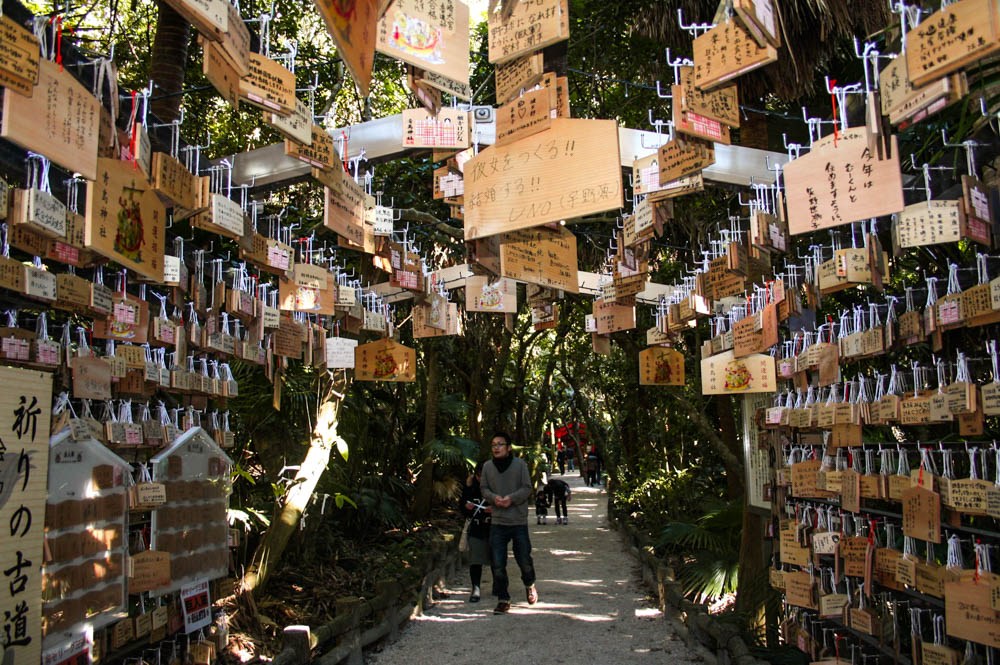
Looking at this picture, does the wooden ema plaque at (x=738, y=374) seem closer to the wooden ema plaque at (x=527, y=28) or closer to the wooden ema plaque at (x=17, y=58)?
the wooden ema plaque at (x=527, y=28)

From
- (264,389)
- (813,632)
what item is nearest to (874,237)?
(813,632)

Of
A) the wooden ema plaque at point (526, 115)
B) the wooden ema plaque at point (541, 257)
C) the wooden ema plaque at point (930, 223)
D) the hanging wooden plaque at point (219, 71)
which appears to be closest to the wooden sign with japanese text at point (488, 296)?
the wooden ema plaque at point (541, 257)

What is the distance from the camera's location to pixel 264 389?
307 inches

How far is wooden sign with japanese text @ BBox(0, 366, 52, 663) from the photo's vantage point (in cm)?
302

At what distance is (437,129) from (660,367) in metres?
4.13

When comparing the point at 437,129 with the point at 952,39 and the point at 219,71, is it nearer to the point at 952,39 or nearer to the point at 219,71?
the point at 219,71

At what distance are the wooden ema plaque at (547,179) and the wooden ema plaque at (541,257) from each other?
1.36ft

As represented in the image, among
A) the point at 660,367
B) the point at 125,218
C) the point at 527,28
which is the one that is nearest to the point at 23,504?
the point at 125,218

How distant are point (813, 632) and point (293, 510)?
13.5ft

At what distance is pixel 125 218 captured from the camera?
10.7ft

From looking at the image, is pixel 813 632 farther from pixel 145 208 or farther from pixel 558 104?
pixel 145 208

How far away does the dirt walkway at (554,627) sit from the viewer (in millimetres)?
6383

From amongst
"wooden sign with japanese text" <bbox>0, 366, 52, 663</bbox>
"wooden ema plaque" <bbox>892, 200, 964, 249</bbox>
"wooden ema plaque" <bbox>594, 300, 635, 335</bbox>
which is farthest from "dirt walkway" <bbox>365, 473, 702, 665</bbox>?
"wooden ema plaque" <bbox>892, 200, 964, 249</bbox>

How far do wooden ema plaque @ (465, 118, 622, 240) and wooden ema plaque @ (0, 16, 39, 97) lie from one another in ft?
5.73
